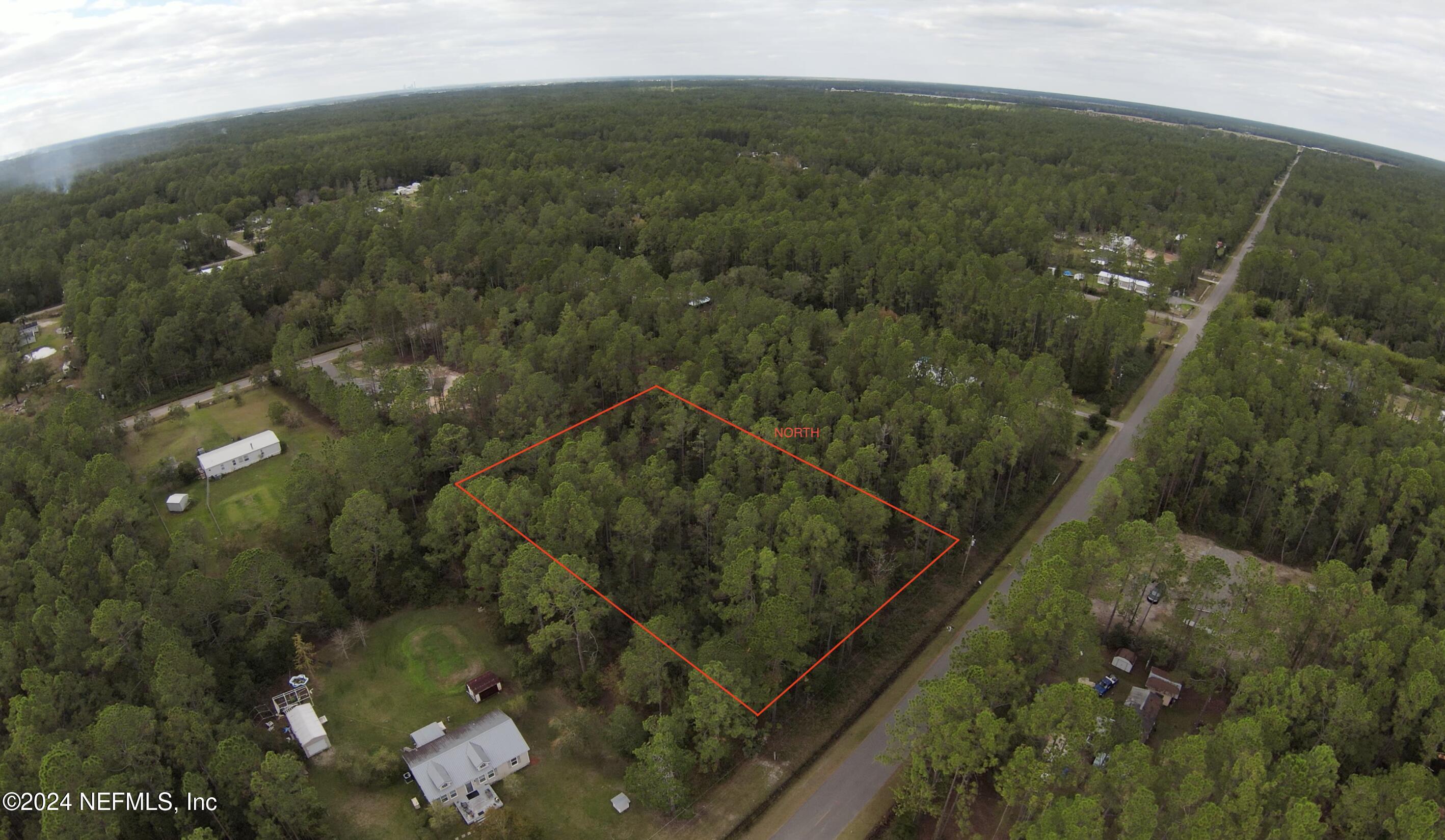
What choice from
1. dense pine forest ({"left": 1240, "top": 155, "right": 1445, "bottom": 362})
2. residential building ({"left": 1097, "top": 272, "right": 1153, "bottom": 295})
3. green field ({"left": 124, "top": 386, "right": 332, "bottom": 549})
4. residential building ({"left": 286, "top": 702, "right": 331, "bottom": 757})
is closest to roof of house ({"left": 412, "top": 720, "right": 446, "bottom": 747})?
residential building ({"left": 286, "top": 702, "right": 331, "bottom": 757})

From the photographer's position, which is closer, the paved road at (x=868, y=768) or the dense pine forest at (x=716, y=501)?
the dense pine forest at (x=716, y=501)

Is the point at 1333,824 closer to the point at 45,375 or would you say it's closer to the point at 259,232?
the point at 45,375

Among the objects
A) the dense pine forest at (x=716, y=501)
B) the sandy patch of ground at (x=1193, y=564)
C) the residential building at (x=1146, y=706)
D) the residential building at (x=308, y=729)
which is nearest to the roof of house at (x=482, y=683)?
the dense pine forest at (x=716, y=501)

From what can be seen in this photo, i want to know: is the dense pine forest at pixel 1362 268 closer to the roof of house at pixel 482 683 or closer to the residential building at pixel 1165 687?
the residential building at pixel 1165 687

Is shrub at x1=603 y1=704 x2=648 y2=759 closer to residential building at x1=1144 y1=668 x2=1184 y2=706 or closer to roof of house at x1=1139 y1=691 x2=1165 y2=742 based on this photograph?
roof of house at x1=1139 y1=691 x2=1165 y2=742

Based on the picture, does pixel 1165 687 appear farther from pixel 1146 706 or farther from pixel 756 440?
pixel 756 440

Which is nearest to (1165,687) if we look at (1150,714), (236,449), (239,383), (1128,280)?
(1150,714)

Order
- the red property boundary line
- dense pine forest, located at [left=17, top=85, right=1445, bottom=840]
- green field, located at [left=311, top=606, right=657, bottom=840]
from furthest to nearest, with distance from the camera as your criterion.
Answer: the red property boundary line, green field, located at [left=311, top=606, right=657, bottom=840], dense pine forest, located at [left=17, top=85, right=1445, bottom=840]
